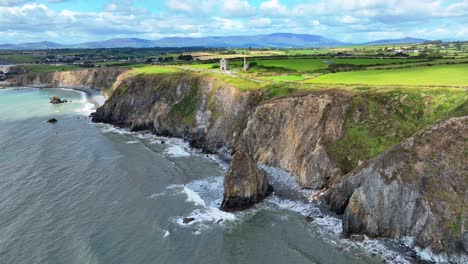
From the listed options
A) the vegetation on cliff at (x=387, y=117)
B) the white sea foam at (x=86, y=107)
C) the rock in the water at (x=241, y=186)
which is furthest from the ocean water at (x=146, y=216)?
the white sea foam at (x=86, y=107)

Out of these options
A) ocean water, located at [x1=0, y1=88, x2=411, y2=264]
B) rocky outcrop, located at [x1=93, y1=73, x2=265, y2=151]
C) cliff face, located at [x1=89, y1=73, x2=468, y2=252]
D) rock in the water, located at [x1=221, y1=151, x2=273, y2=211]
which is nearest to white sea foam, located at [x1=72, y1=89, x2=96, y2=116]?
rocky outcrop, located at [x1=93, y1=73, x2=265, y2=151]

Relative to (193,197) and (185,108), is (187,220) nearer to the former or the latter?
(193,197)

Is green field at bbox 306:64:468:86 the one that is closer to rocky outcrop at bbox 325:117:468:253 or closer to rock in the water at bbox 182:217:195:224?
rocky outcrop at bbox 325:117:468:253

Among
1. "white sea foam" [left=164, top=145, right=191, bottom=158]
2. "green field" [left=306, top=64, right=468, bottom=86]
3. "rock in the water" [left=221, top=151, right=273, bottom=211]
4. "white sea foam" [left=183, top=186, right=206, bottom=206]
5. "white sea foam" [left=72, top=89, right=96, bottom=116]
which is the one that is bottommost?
"white sea foam" [left=183, top=186, right=206, bottom=206]

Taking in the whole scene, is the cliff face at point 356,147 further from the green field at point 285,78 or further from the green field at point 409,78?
A: the green field at point 409,78

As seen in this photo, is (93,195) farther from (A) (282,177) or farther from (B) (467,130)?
(B) (467,130)
